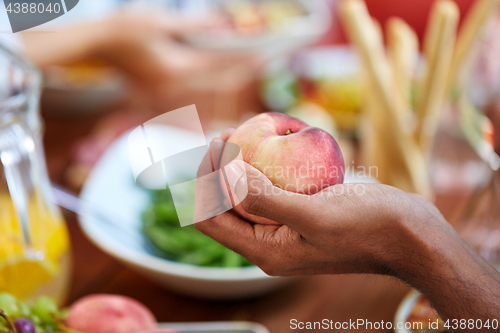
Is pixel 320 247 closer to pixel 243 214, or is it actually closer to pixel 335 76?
pixel 243 214

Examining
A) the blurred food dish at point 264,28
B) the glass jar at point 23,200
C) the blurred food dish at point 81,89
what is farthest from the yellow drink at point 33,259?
the blurred food dish at point 264,28

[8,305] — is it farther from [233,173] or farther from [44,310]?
[233,173]

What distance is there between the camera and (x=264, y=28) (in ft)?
4.06

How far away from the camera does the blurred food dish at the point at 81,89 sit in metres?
0.99

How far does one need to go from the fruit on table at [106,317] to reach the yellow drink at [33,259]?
85mm

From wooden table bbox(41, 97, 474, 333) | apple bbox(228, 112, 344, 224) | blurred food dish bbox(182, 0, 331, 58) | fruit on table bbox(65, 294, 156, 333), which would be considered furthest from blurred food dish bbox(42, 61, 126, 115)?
apple bbox(228, 112, 344, 224)

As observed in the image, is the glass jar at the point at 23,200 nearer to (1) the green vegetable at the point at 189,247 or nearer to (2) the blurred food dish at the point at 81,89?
(1) the green vegetable at the point at 189,247

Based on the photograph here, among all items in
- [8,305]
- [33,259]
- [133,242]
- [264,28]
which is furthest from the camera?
[264,28]

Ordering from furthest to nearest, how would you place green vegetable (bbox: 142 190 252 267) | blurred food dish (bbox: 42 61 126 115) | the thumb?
1. blurred food dish (bbox: 42 61 126 115)
2. green vegetable (bbox: 142 190 252 267)
3. the thumb

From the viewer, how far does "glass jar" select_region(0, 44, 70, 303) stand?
429 mm

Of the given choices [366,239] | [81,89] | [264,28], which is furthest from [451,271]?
[264,28]

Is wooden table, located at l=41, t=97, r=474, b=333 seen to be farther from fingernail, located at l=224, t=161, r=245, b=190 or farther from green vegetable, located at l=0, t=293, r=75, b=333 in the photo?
fingernail, located at l=224, t=161, r=245, b=190

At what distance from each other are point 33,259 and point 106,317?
0.12 meters

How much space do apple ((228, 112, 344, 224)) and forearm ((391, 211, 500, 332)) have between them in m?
0.06
